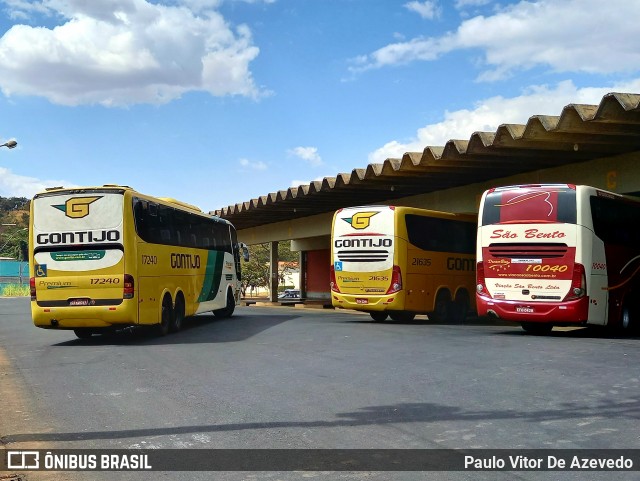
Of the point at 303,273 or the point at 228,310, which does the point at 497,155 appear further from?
the point at 303,273

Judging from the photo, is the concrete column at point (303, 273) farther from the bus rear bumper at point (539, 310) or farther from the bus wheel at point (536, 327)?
the bus rear bumper at point (539, 310)

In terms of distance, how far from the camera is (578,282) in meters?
15.5

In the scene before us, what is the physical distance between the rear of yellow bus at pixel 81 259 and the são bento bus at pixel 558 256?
8132 millimetres

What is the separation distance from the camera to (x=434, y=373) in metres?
10.2

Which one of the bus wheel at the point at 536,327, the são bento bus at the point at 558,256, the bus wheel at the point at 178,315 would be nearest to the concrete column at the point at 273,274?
the bus wheel at the point at 178,315

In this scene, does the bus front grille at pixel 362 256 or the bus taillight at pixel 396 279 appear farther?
the bus front grille at pixel 362 256

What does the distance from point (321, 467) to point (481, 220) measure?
40.5 feet

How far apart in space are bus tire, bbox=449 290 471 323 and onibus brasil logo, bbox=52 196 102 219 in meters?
11.9

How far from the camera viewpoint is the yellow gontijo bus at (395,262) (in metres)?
20.7

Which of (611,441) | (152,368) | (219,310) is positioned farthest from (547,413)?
(219,310)

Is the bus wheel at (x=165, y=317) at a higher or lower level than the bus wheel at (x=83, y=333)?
higher

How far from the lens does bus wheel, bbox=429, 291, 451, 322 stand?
73.1 feet

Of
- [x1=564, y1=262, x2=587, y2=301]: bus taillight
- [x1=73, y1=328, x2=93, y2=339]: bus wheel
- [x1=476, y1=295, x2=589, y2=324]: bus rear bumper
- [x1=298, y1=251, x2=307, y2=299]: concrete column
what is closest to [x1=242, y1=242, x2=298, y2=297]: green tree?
[x1=298, y1=251, x2=307, y2=299]: concrete column

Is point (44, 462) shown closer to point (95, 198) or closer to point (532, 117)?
point (95, 198)
